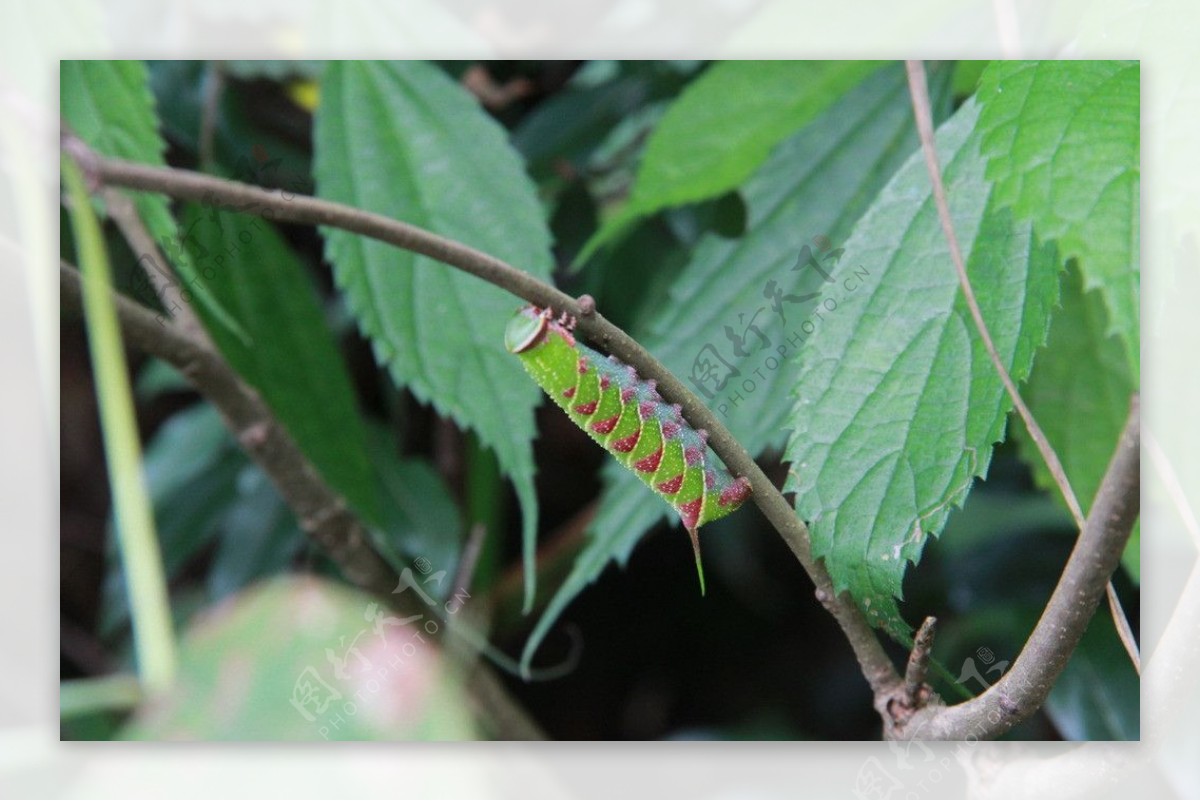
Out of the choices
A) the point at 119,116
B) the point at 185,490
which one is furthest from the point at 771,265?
the point at 185,490

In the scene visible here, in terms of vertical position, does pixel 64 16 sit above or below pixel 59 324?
above

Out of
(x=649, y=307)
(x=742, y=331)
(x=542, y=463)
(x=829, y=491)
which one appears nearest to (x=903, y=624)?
(x=829, y=491)

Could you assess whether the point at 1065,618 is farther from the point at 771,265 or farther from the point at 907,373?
the point at 771,265

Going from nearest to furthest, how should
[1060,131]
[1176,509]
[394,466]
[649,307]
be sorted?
[1060,131], [1176,509], [649,307], [394,466]

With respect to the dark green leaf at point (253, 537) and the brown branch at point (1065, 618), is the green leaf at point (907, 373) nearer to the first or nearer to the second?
the brown branch at point (1065, 618)

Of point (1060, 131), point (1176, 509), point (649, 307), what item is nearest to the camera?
point (1060, 131)

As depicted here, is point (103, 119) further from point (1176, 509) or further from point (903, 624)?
point (1176, 509)
